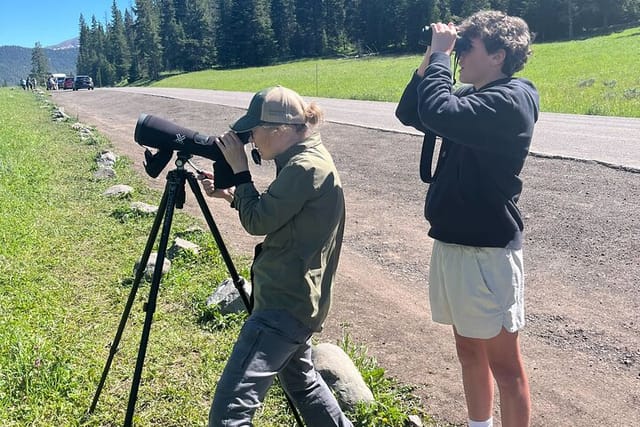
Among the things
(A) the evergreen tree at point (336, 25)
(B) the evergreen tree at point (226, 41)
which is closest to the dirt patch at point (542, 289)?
(B) the evergreen tree at point (226, 41)

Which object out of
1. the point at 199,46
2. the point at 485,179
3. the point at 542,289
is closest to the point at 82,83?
the point at 199,46

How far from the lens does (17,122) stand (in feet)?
73.2

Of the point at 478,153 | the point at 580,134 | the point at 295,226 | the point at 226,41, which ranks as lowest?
the point at 580,134

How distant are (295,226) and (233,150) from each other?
1.41 feet

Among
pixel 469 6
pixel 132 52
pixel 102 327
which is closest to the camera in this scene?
pixel 102 327

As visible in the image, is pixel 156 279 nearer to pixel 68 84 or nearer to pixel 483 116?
pixel 483 116

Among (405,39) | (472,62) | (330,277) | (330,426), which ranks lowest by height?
(330,426)

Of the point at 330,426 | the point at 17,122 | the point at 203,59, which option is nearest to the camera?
the point at 330,426

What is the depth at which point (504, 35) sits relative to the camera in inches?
97.2

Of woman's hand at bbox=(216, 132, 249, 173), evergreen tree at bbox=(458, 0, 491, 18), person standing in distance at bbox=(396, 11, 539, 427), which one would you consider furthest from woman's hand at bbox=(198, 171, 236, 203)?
evergreen tree at bbox=(458, 0, 491, 18)

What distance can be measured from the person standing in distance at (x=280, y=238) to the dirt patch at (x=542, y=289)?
5.04 feet

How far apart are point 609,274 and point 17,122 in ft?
74.1

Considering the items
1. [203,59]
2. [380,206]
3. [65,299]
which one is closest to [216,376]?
[65,299]

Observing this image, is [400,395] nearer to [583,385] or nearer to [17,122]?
[583,385]
